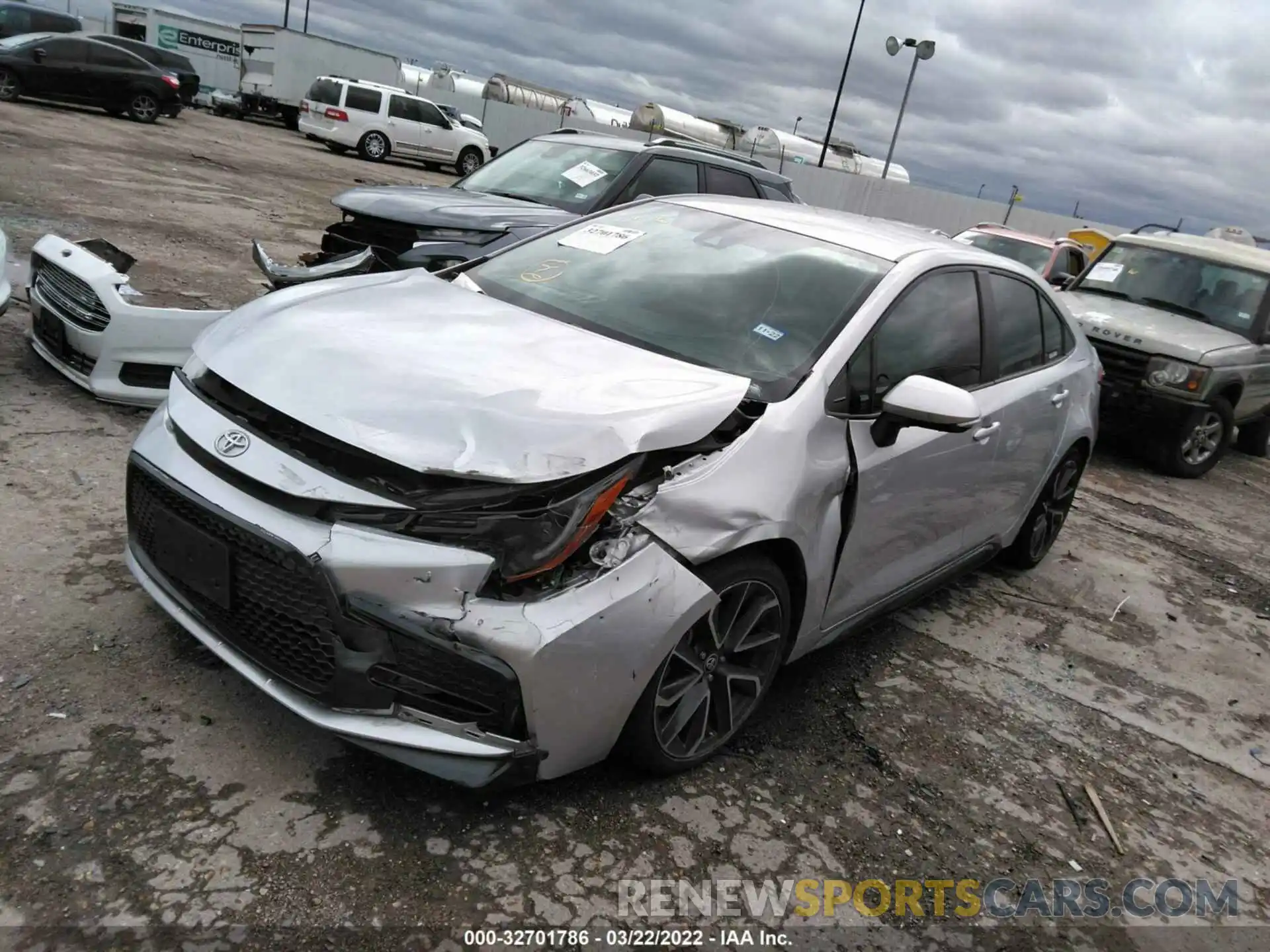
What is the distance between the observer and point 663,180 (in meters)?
7.26

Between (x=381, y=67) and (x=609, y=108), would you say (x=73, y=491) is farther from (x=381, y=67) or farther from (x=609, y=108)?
(x=609, y=108)

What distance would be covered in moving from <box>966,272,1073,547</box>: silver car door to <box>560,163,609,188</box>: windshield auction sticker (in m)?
3.89

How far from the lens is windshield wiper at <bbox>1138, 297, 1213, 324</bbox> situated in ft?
27.0

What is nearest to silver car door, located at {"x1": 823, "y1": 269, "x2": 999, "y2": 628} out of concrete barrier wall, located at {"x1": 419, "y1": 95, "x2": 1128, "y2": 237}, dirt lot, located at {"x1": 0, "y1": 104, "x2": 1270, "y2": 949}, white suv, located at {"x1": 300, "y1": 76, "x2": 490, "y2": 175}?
dirt lot, located at {"x1": 0, "y1": 104, "x2": 1270, "y2": 949}

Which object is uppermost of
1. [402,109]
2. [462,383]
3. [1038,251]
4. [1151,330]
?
[402,109]

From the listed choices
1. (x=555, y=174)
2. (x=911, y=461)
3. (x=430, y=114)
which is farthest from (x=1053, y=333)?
(x=430, y=114)

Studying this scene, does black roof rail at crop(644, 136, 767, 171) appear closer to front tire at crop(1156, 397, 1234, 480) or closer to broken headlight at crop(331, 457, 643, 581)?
front tire at crop(1156, 397, 1234, 480)

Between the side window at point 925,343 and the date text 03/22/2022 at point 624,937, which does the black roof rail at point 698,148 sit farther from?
the date text 03/22/2022 at point 624,937

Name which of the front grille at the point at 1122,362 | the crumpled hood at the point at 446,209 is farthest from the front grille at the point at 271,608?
the front grille at the point at 1122,362

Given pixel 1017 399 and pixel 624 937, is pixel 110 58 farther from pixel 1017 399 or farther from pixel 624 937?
pixel 624 937

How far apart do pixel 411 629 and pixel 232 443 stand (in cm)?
74

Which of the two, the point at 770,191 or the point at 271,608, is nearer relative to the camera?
the point at 271,608

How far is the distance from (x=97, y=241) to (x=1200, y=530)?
731 centimetres

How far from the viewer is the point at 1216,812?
128 inches
